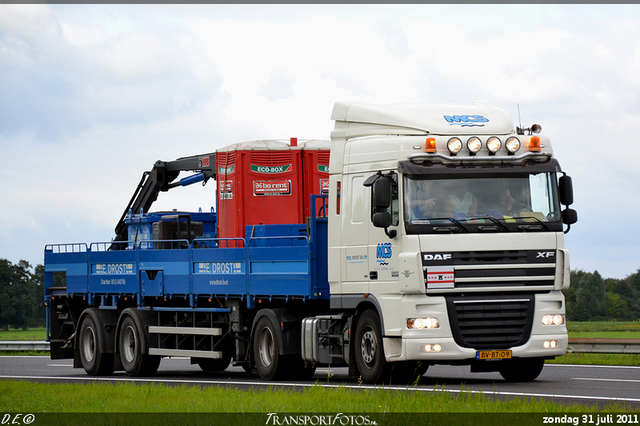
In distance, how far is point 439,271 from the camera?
14242mm

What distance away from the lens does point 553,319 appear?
14930 mm

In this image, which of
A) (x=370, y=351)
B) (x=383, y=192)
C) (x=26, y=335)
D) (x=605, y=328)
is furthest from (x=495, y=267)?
(x=26, y=335)

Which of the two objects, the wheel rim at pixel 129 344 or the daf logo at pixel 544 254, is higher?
the daf logo at pixel 544 254

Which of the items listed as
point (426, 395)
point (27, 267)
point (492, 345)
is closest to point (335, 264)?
point (492, 345)

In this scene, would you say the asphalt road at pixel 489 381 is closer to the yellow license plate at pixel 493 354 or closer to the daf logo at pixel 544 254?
the yellow license plate at pixel 493 354

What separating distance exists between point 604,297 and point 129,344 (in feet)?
276

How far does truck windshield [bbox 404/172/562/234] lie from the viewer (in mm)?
14359

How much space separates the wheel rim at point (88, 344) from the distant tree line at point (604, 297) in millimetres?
69732

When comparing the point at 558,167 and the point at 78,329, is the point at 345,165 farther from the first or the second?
the point at 78,329

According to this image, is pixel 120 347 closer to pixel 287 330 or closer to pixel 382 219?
pixel 287 330

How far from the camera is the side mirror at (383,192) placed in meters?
14.2

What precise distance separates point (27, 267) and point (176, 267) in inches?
3087

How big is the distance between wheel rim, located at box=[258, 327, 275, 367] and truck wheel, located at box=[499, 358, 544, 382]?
389 cm

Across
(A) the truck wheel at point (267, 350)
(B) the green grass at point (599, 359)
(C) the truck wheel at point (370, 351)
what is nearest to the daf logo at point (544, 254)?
(C) the truck wheel at point (370, 351)
